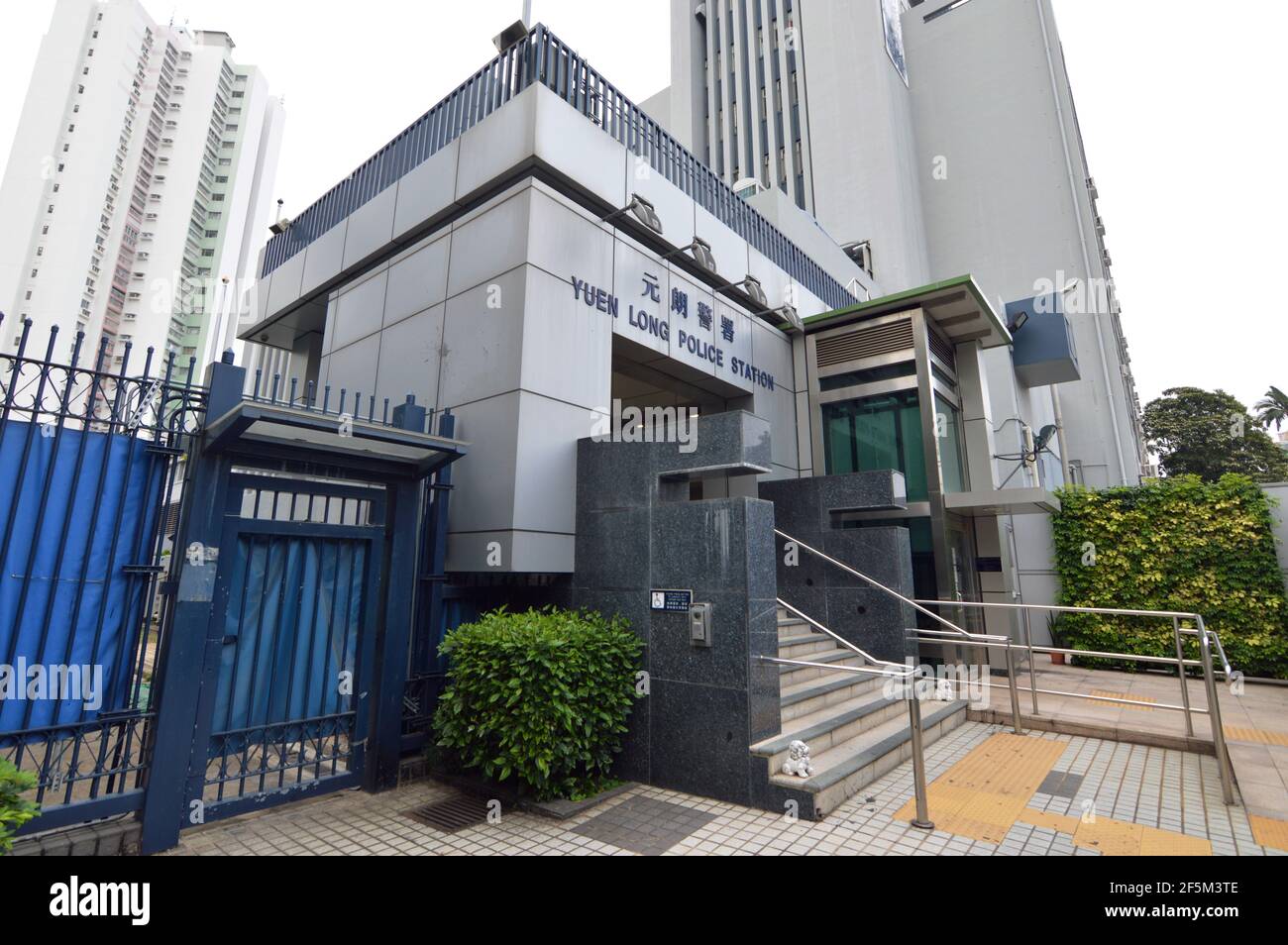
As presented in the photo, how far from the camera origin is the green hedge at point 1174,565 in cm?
982

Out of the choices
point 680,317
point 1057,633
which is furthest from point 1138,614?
point 680,317

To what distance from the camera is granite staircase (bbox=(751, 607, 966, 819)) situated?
4723 mm

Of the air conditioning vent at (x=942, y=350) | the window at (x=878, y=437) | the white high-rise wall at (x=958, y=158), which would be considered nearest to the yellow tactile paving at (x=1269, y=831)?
the window at (x=878, y=437)

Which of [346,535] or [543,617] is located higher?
[346,535]

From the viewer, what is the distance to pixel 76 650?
12.3ft

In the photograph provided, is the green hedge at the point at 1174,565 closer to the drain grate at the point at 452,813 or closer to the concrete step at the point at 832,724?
the concrete step at the point at 832,724

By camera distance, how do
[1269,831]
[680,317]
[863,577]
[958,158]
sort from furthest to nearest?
[958,158]
[680,317]
[863,577]
[1269,831]

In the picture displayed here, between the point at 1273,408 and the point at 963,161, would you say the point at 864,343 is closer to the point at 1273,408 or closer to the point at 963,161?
the point at 963,161

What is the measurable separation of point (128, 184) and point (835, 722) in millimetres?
77151

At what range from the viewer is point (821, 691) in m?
6.16

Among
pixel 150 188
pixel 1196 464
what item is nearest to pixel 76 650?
pixel 1196 464
